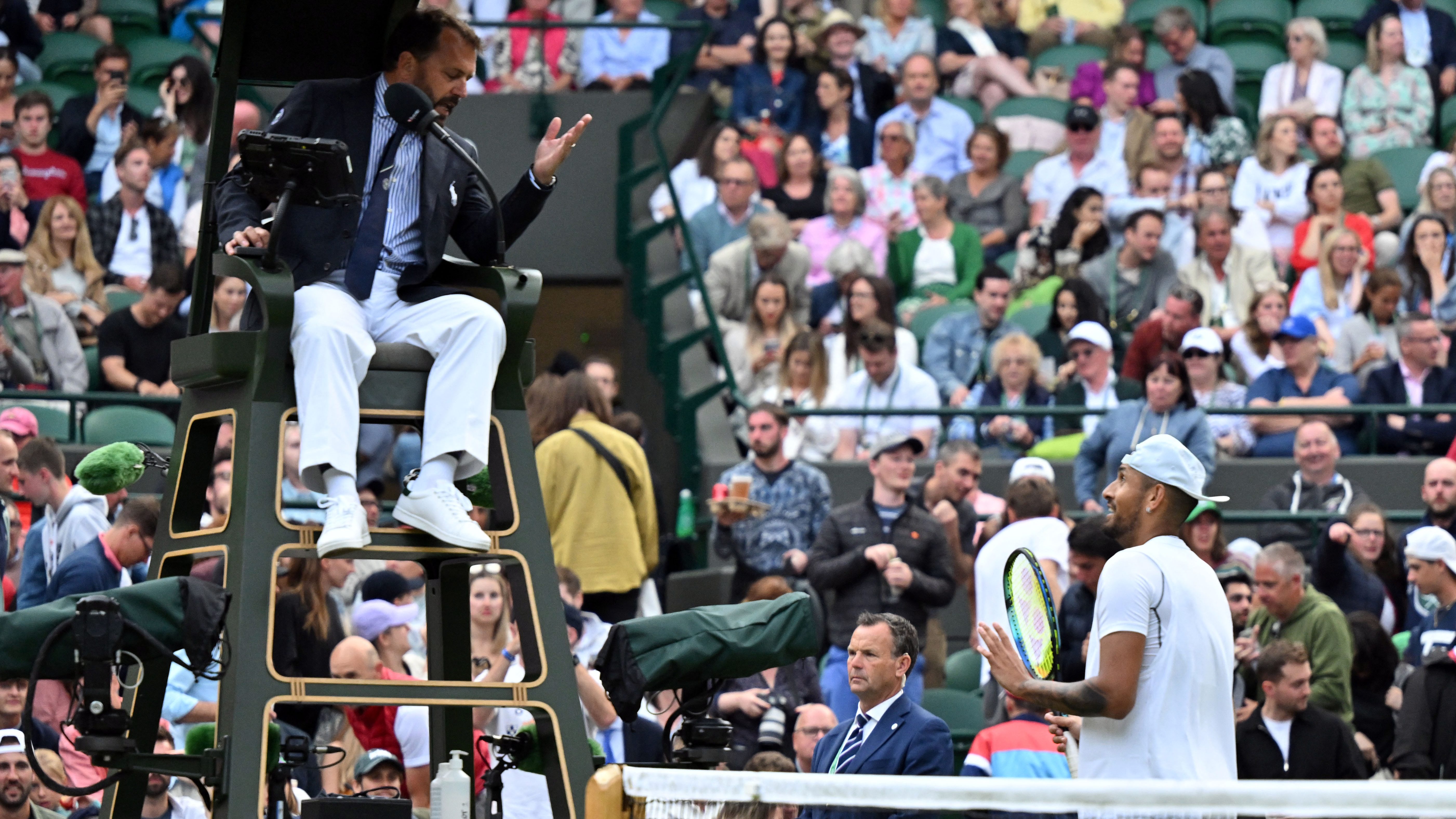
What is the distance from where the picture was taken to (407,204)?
6.41 metres

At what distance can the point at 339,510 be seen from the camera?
5.82m

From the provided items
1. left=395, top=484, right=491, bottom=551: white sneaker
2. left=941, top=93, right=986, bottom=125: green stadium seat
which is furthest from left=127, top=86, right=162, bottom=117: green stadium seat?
left=395, top=484, right=491, bottom=551: white sneaker

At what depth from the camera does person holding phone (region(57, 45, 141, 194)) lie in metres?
15.4

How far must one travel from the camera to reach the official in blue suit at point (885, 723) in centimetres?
700

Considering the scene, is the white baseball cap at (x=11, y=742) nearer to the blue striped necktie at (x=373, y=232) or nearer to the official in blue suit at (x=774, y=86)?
the blue striped necktie at (x=373, y=232)

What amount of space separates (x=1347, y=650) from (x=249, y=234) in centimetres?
616

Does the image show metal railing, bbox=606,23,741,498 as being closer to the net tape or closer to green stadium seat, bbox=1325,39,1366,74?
green stadium seat, bbox=1325,39,1366,74

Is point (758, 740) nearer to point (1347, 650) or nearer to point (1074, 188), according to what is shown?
point (1347, 650)

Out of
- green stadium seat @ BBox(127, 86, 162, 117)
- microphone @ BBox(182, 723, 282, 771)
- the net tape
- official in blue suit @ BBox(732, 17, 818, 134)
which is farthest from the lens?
green stadium seat @ BBox(127, 86, 162, 117)

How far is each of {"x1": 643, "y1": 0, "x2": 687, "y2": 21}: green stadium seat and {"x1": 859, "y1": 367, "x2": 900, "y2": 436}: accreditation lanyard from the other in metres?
5.28

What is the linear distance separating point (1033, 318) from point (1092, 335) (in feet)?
4.05

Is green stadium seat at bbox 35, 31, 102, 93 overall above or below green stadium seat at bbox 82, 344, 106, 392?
above

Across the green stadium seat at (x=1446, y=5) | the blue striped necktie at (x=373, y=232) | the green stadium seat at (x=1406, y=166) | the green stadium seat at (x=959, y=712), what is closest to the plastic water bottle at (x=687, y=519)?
the green stadium seat at (x=959, y=712)

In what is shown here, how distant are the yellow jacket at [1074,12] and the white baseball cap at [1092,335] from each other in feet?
17.8
